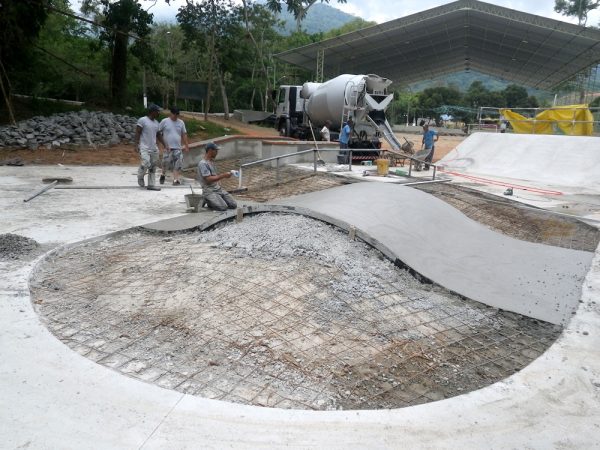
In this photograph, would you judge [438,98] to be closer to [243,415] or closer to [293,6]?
[293,6]

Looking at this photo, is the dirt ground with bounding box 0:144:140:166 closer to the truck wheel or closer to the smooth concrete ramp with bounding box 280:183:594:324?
the truck wheel

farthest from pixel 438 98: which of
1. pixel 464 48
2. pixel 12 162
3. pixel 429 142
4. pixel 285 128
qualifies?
pixel 12 162

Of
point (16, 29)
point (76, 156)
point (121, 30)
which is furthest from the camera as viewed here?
point (121, 30)

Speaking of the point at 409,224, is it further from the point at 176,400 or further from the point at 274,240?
the point at 176,400

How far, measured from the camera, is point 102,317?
398 centimetres

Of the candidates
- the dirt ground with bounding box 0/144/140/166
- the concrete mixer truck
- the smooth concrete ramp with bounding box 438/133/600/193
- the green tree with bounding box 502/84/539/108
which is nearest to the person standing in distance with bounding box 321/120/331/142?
the concrete mixer truck

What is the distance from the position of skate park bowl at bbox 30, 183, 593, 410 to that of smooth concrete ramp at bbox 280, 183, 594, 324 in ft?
0.08

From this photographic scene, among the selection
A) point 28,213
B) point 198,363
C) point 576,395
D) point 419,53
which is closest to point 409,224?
point 576,395

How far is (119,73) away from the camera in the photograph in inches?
813

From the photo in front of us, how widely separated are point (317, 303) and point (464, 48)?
135ft

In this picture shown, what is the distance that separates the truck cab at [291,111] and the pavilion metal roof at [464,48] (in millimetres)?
11493

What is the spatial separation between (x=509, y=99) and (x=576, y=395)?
216 feet

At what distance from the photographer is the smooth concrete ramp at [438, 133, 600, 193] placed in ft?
43.6

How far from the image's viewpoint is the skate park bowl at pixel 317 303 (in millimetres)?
3293
